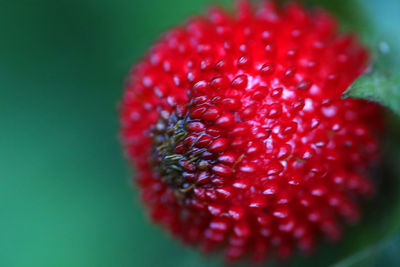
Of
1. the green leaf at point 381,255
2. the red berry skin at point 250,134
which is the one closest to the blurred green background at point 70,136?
the red berry skin at point 250,134

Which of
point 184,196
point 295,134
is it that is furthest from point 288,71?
point 184,196

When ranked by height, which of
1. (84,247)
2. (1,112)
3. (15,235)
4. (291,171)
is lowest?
(291,171)

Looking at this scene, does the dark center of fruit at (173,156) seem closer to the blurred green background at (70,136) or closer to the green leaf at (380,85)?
the green leaf at (380,85)

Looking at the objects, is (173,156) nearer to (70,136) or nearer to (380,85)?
(380,85)

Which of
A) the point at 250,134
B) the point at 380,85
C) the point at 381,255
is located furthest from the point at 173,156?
the point at 381,255

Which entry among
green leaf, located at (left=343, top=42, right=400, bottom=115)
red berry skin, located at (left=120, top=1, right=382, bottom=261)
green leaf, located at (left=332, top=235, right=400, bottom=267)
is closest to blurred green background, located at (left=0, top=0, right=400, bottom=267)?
red berry skin, located at (left=120, top=1, right=382, bottom=261)

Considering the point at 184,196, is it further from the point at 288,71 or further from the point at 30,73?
the point at 30,73
